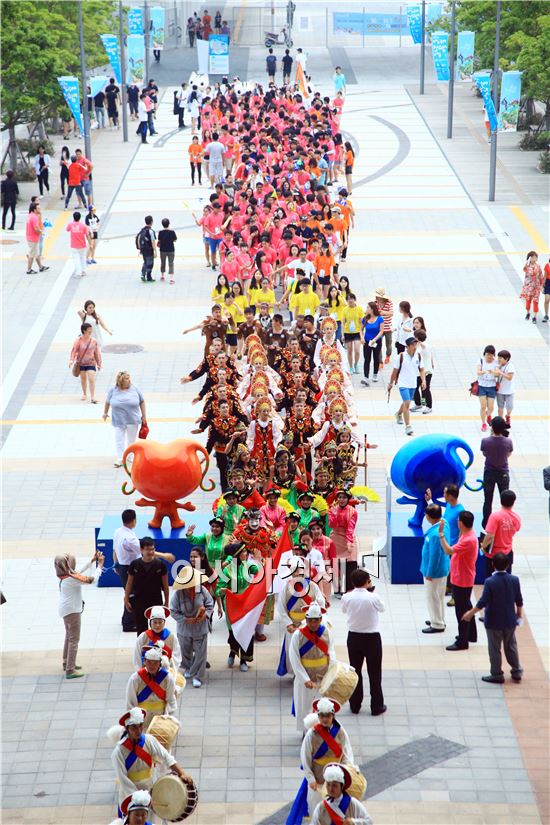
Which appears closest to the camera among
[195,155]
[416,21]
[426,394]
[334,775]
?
[334,775]

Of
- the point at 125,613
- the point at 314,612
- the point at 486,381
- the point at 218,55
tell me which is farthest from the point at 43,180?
the point at 314,612

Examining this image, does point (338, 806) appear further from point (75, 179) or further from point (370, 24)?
point (370, 24)

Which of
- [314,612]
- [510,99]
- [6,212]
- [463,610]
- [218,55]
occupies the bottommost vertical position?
[463,610]

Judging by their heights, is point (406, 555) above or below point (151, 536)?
below

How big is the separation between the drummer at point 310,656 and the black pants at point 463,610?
8.10ft

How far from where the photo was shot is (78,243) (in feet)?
97.7

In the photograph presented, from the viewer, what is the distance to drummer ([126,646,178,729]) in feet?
37.5

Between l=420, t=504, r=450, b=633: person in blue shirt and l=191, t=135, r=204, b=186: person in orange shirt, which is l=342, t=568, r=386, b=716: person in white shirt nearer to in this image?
l=420, t=504, r=450, b=633: person in blue shirt

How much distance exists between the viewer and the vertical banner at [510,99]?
38219mm

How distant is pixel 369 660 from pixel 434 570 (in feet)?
5.67

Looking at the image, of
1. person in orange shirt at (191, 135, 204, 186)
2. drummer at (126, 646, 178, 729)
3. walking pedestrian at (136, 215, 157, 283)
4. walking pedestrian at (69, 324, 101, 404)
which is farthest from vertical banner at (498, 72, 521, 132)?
drummer at (126, 646, 178, 729)

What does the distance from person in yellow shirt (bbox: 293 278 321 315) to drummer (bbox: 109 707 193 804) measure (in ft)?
45.2

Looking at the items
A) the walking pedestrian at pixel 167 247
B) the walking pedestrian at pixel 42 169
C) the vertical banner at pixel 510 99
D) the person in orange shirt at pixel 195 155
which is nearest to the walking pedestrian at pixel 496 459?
the walking pedestrian at pixel 167 247

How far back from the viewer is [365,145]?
47.7 m
